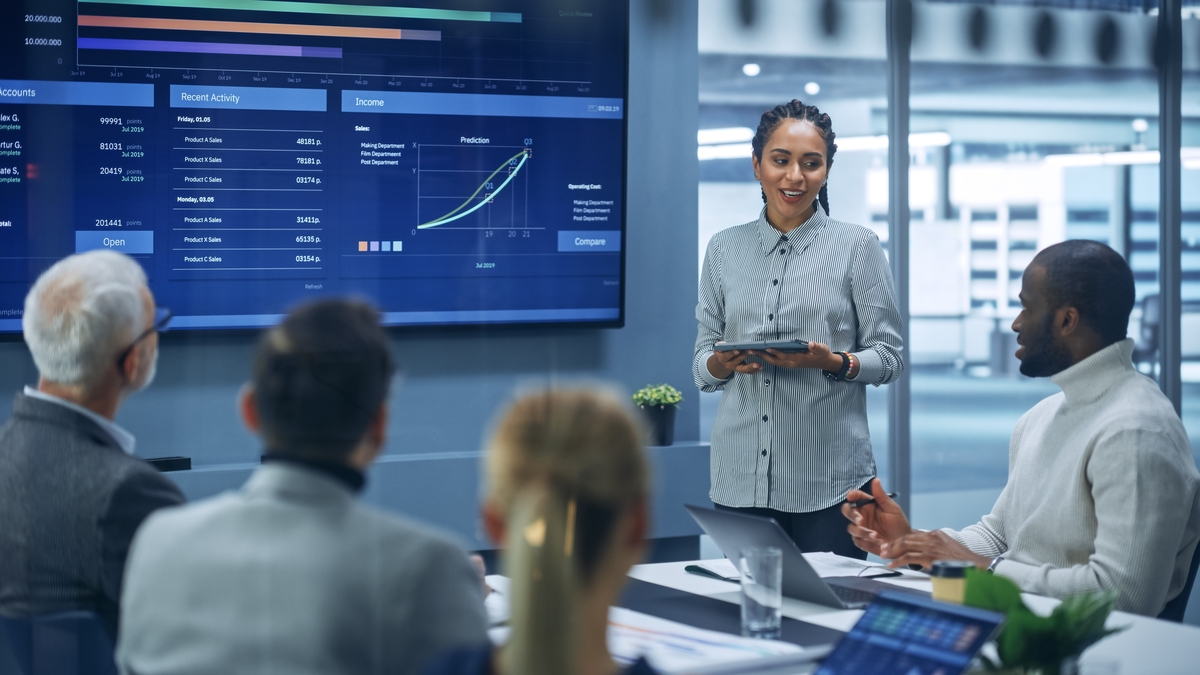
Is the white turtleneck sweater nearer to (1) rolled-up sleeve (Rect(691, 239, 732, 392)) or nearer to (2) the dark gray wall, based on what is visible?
(2) the dark gray wall

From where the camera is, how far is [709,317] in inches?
117

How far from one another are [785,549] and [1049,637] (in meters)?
0.52

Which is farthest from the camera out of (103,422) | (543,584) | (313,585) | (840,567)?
(840,567)

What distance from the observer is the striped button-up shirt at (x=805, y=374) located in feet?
9.23

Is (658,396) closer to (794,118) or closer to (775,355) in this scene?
(775,355)

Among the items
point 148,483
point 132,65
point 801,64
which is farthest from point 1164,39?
point 148,483

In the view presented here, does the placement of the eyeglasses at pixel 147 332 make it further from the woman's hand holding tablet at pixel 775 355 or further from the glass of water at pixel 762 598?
the woman's hand holding tablet at pixel 775 355

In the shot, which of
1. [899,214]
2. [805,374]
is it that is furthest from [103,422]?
[899,214]

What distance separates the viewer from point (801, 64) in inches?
165

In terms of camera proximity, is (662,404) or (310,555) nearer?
(310,555)

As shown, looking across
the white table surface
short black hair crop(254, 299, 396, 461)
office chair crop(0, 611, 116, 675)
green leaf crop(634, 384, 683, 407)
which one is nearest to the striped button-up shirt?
green leaf crop(634, 384, 683, 407)

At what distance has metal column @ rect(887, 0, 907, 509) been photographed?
14.2ft

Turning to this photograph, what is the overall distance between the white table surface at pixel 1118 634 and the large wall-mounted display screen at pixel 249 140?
1.08 meters

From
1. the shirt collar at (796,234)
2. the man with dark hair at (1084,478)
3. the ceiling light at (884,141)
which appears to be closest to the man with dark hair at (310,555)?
the man with dark hair at (1084,478)
